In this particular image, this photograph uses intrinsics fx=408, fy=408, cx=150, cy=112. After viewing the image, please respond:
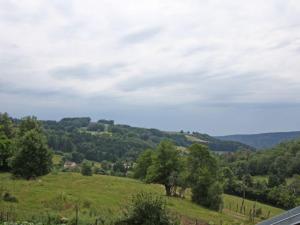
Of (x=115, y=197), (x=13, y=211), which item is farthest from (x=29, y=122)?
(x=13, y=211)

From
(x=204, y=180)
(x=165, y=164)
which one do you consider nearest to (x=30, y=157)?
(x=165, y=164)

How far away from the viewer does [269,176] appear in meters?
124

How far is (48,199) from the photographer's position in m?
38.0

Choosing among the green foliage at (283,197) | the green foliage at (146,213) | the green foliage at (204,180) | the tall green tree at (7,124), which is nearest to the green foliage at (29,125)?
the tall green tree at (7,124)

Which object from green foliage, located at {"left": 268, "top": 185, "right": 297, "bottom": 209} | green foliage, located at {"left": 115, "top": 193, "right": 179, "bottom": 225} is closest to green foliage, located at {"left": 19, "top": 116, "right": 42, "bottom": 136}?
green foliage, located at {"left": 115, "top": 193, "right": 179, "bottom": 225}

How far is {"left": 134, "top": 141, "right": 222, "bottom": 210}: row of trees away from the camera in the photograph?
61312 millimetres

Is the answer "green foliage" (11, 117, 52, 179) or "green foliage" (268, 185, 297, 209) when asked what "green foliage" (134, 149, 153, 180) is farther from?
"green foliage" (268, 185, 297, 209)

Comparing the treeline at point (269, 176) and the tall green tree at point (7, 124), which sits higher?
the tall green tree at point (7, 124)

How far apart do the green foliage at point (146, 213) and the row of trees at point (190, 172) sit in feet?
119

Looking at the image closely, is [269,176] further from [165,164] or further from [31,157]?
[31,157]

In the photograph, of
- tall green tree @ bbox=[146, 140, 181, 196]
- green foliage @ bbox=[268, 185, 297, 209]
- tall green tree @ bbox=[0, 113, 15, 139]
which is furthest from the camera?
green foliage @ bbox=[268, 185, 297, 209]

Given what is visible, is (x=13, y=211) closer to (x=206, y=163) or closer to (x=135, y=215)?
(x=135, y=215)

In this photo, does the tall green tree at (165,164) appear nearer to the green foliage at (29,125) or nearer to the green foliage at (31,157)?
the green foliage at (31,157)

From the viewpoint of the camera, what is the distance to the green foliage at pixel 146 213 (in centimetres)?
2483
